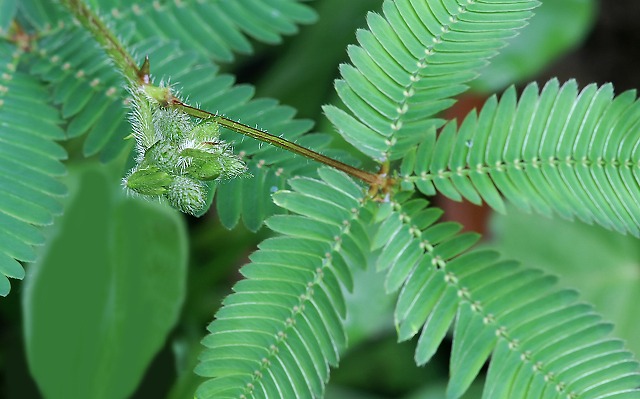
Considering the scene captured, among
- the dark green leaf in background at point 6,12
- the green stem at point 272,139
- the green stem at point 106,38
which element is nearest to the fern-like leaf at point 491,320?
the green stem at point 272,139

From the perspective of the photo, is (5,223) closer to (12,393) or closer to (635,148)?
(12,393)

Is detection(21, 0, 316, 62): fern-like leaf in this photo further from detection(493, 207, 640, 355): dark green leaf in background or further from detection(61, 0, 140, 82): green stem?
detection(493, 207, 640, 355): dark green leaf in background

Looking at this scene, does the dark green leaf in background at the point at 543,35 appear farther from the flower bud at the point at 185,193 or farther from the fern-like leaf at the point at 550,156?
the flower bud at the point at 185,193

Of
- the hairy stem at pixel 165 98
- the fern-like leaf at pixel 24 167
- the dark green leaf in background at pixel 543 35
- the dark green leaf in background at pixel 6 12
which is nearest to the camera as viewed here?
the hairy stem at pixel 165 98

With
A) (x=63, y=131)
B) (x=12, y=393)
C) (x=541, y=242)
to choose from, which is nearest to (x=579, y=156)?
(x=63, y=131)

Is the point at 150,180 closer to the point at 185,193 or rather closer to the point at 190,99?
the point at 185,193

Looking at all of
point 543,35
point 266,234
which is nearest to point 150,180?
point 266,234
